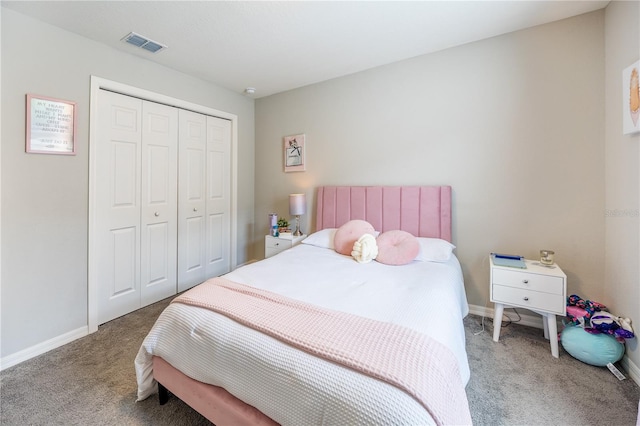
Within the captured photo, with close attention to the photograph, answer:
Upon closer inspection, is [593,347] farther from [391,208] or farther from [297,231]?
[297,231]

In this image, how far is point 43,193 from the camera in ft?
6.48

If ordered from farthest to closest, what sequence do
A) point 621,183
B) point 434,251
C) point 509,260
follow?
point 434,251, point 509,260, point 621,183

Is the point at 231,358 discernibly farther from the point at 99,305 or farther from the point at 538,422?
the point at 99,305

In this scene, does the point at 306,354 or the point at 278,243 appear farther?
the point at 278,243

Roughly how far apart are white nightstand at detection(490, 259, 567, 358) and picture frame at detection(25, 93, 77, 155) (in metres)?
3.46

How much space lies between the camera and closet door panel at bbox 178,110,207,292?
2986mm

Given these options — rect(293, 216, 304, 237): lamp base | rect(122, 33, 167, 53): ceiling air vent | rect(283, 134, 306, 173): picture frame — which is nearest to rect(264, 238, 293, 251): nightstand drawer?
rect(293, 216, 304, 237): lamp base

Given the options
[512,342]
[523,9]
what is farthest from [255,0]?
[512,342]

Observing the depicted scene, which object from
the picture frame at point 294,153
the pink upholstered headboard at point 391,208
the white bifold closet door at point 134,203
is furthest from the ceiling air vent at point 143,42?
the pink upholstered headboard at point 391,208

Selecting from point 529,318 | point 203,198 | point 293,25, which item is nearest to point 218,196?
point 203,198

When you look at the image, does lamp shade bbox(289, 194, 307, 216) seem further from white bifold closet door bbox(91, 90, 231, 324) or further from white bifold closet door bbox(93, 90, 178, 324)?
white bifold closet door bbox(93, 90, 178, 324)

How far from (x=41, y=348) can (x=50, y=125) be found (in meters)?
1.67

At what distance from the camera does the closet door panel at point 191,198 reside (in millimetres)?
2986

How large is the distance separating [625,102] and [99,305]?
13.9 feet
